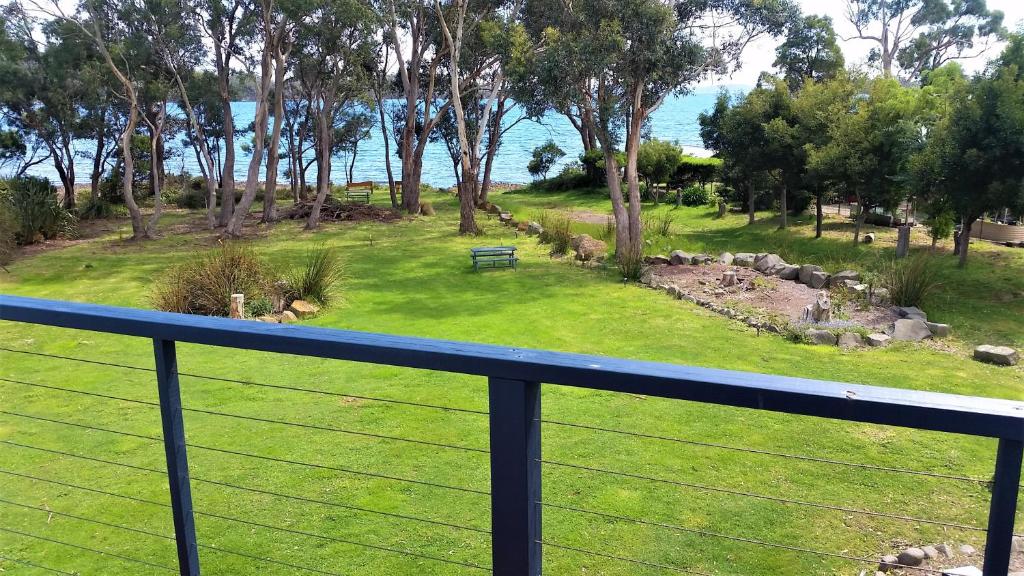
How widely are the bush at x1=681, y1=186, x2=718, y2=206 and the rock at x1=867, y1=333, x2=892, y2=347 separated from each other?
16.7 m

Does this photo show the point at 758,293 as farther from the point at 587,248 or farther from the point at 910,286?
the point at 587,248

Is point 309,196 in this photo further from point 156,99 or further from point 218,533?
point 218,533

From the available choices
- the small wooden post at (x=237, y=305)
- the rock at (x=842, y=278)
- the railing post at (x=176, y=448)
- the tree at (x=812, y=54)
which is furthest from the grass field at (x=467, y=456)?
the tree at (x=812, y=54)

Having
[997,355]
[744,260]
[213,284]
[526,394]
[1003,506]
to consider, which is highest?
[526,394]

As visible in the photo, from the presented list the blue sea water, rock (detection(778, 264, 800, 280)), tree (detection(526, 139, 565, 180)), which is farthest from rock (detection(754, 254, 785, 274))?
tree (detection(526, 139, 565, 180))

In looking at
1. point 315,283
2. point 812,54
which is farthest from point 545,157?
point 315,283

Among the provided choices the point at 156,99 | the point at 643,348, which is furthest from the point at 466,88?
the point at 643,348

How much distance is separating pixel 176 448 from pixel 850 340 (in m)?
8.18

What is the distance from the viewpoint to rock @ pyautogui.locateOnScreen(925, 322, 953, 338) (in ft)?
29.5

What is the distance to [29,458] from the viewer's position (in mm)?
4914

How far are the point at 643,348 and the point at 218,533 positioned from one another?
5391 mm

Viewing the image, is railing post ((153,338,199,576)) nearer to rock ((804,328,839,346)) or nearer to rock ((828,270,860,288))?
rock ((804,328,839,346))

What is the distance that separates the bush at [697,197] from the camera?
987 inches

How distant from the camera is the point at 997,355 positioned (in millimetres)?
7926
